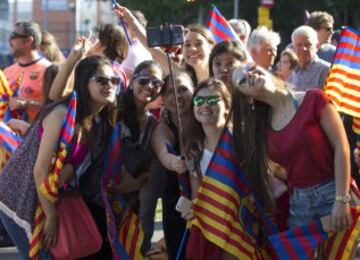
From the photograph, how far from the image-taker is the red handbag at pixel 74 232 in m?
5.01

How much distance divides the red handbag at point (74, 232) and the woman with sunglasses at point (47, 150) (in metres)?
0.05

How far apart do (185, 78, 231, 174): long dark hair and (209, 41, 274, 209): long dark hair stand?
0.94 ft

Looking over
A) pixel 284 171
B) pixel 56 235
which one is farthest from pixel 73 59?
pixel 284 171

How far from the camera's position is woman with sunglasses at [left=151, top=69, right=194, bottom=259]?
539 cm

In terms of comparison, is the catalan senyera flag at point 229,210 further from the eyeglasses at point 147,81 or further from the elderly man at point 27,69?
the elderly man at point 27,69

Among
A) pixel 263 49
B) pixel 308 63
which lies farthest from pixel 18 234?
pixel 308 63

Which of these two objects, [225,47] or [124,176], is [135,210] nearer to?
[124,176]

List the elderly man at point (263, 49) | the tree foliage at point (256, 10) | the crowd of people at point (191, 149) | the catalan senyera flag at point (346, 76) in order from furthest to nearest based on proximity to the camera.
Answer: the tree foliage at point (256, 10) < the elderly man at point (263, 49) < the catalan senyera flag at point (346, 76) < the crowd of people at point (191, 149)

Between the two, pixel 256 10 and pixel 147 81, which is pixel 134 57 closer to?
pixel 147 81

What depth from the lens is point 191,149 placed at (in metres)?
5.08

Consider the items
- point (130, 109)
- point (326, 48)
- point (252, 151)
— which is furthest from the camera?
point (326, 48)

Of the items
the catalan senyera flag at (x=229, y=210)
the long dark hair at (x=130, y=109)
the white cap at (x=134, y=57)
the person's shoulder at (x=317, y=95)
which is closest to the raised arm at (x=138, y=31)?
the white cap at (x=134, y=57)

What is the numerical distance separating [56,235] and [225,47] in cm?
159

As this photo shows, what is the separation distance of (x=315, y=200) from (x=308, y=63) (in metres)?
3.29
